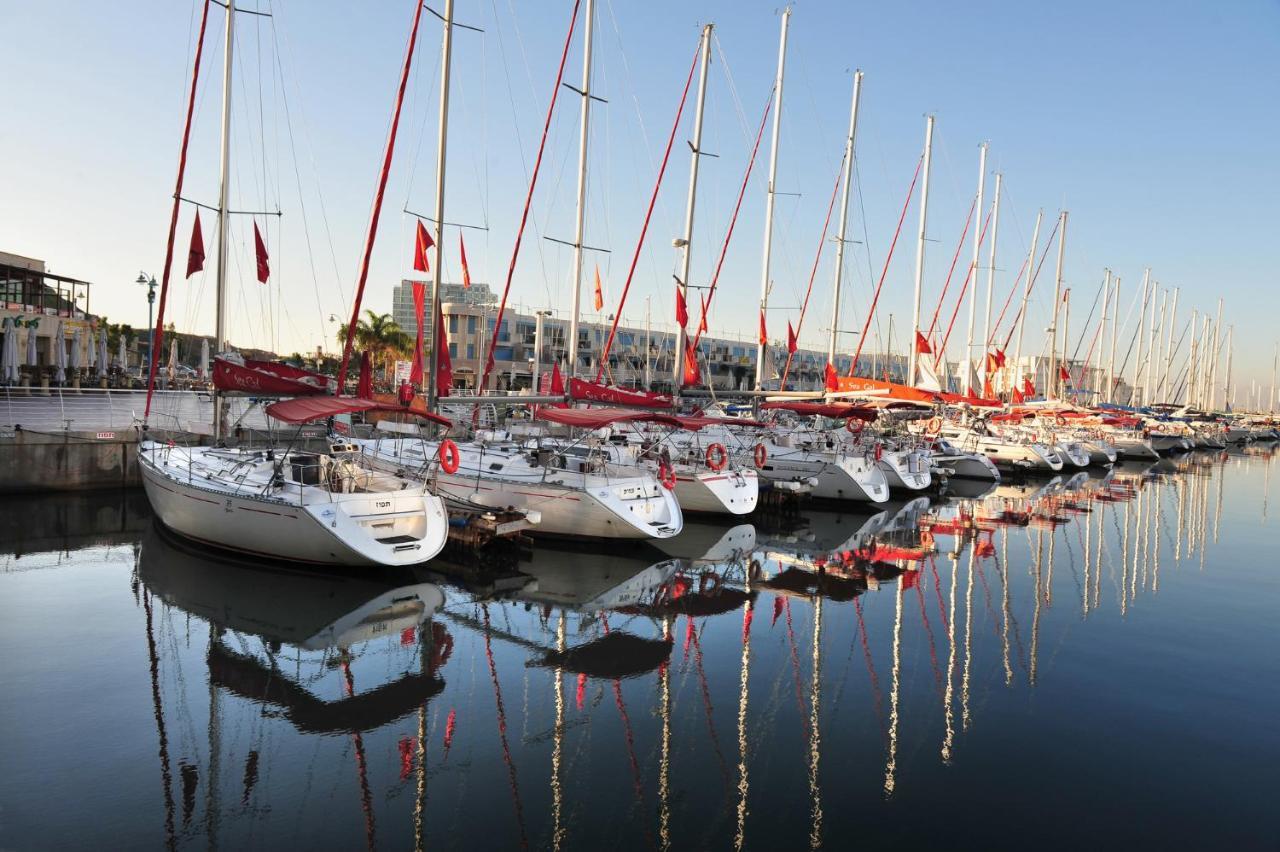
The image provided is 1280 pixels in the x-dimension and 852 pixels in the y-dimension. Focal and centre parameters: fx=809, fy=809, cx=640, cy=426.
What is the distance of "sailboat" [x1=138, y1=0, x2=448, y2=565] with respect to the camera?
13406 millimetres

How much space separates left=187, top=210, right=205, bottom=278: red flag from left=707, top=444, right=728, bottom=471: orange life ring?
1235 cm

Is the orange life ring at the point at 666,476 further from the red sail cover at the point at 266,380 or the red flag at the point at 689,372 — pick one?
the red sail cover at the point at 266,380

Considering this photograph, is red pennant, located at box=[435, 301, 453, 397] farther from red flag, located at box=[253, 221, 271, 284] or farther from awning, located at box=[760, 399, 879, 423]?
awning, located at box=[760, 399, 879, 423]

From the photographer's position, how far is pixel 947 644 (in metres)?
11.6

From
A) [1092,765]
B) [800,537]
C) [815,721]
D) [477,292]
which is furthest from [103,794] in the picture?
[477,292]

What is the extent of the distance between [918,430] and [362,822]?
34.2 meters

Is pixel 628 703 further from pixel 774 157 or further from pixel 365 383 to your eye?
pixel 774 157

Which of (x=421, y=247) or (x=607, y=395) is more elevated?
(x=421, y=247)

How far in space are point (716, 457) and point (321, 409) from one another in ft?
34.1

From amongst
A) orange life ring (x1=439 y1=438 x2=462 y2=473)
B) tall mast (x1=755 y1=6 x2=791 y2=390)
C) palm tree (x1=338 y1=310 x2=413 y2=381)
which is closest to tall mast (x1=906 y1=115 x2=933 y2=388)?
tall mast (x1=755 y1=6 x2=791 y2=390)

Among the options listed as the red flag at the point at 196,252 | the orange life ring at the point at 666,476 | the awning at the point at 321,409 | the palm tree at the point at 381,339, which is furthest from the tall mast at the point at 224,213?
the palm tree at the point at 381,339

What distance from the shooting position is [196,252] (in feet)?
54.8

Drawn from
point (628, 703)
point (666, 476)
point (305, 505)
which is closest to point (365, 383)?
point (305, 505)

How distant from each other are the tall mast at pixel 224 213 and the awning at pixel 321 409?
14.3 ft
